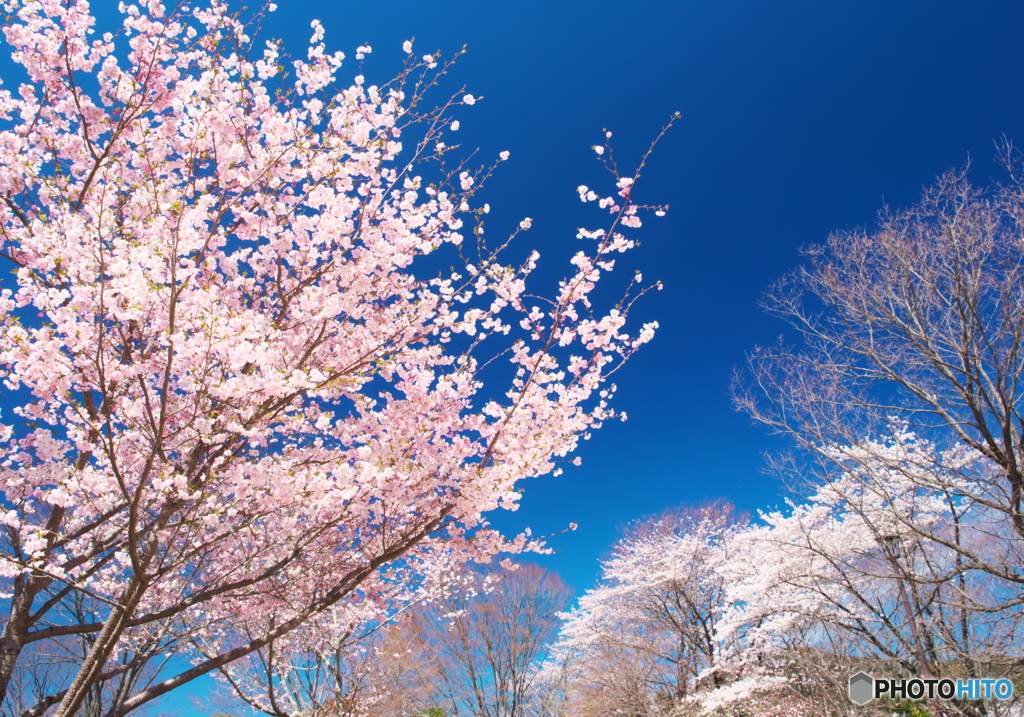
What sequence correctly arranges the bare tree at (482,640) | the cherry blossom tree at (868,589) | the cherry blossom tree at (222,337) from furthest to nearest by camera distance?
the bare tree at (482,640)
the cherry blossom tree at (868,589)
the cherry blossom tree at (222,337)

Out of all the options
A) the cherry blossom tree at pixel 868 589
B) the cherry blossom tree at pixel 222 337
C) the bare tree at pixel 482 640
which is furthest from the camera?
the bare tree at pixel 482 640

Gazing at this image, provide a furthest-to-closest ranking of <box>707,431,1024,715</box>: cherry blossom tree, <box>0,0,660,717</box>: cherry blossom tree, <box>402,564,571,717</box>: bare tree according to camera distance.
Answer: <box>402,564,571,717</box>: bare tree → <box>707,431,1024,715</box>: cherry blossom tree → <box>0,0,660,717</box>: cherry blossom tree

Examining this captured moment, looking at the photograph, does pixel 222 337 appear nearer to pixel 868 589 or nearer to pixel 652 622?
pixel 868 589

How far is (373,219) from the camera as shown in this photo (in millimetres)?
4539

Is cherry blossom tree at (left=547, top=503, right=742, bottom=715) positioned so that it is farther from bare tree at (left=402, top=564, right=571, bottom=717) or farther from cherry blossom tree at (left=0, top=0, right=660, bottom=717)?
cherry blossom tree at (left=0, top=0, right=660, bottom=717)

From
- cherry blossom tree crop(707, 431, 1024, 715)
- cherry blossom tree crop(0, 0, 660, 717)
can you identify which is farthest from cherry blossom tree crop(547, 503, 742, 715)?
cherry blossom tree crop(0, 0, 660, 717)

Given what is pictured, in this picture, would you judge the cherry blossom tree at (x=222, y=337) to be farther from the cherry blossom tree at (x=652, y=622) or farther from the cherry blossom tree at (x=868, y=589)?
the cherry blossom tree at (x=652, y=622)

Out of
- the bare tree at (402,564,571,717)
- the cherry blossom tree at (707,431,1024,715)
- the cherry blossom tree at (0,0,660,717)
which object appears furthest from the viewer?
the bare tree at (402,564,571,717)

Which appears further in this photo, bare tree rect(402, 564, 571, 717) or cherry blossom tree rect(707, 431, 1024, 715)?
bare tree rect(402, 564, 571, 717)

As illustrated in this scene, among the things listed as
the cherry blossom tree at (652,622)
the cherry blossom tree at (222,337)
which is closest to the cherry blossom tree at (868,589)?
the cherry blossom tree at (652,622)

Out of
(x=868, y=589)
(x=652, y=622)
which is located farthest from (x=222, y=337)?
(x=652, y=622)

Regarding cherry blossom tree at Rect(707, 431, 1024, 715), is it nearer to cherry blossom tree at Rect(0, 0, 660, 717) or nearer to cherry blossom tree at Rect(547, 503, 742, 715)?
cherry blossom tree at Rect(547, 503, 742, 715)

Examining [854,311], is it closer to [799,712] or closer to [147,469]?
[147,469]

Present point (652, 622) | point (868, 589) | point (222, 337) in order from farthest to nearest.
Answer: point (652, 622)
point (868, 589)
point (222, 337)
